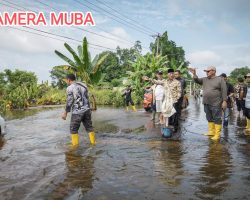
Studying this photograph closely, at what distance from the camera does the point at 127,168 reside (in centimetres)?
621

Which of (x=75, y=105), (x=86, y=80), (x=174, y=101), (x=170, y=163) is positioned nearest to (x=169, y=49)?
(x=86, y=80)

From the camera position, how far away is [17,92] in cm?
2553

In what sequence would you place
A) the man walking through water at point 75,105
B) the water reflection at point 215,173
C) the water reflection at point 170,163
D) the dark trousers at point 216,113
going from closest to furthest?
the water reflection at point 215,173
the water reflection at point 170,163
the man walking through water at point 75,105
the dark trousers at point 216,113

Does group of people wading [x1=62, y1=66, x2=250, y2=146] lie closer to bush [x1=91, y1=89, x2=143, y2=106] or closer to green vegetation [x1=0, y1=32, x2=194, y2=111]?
green vegetation [x1=0, y1=32, x2=194, y2=111]

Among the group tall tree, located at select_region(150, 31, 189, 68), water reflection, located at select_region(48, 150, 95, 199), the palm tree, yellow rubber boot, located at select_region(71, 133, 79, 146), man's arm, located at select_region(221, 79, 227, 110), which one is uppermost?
tall tree, located at select_region(150, 31, 189, 68)

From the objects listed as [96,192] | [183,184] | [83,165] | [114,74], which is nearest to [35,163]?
[83,165]

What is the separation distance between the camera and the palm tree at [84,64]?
61.0 ft

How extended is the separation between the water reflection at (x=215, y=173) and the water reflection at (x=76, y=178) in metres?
A: 1.62

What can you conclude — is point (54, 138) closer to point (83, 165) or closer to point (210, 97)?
point (83, 165)

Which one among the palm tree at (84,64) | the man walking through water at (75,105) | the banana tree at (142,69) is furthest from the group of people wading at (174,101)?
the banana tree at (142,69)

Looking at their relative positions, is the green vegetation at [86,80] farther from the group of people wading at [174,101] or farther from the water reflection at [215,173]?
the water reflection at [215,173]

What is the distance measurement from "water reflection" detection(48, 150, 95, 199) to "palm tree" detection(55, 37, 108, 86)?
11677mm

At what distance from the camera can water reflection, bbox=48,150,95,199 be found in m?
4.84

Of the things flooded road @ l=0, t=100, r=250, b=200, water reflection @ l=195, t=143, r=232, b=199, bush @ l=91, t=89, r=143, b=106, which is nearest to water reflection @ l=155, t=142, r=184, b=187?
flooded road @ l=0, t=100, r=250, b=200
